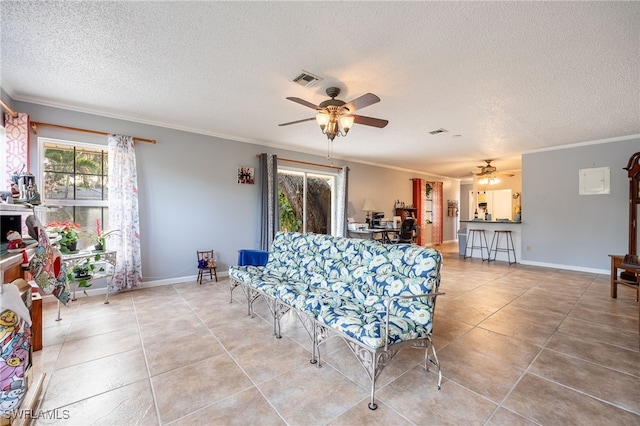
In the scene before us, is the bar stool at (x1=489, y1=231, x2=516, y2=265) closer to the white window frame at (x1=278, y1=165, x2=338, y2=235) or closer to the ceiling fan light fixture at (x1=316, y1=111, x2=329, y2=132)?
the white window frame at (x1=278, y1=165, x2=338, y2=235)

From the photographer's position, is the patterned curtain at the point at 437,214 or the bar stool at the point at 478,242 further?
the patterned curtain at the point at 437,214

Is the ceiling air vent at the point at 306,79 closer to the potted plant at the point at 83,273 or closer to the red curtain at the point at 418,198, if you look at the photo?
the potted plant at the point at 83,273

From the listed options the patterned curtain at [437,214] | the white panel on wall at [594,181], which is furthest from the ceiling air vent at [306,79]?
the patterned curtain at [437,214]

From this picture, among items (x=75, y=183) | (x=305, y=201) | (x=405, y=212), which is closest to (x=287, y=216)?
(x=305, y=201)

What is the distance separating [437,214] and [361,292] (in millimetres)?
8064

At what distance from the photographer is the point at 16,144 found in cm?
310

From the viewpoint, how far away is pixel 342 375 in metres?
1.92

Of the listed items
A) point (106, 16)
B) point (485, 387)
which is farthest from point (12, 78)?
point (485, 387)

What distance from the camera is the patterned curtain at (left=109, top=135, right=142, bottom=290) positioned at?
377 centimetres

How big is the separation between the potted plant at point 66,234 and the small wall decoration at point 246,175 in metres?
2.45

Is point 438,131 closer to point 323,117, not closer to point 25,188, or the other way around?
point 323,117

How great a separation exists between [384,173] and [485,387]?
6408 millimetres

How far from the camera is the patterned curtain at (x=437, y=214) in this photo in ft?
30.5

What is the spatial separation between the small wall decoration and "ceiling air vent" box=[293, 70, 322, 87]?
8.50ft
